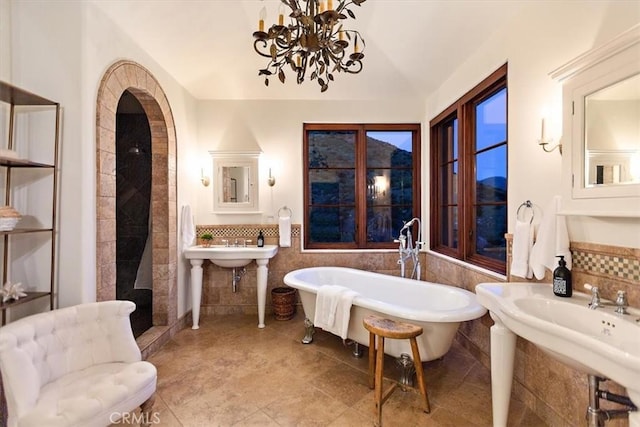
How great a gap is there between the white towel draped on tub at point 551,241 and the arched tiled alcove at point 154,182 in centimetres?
289

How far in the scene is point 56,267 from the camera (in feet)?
6.21

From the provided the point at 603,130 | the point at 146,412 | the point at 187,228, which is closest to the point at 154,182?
the point at 187,228

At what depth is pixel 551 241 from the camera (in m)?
1.67

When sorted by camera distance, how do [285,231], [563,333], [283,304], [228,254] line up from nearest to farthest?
[563,333], [228,254], [283,304], [285,231]

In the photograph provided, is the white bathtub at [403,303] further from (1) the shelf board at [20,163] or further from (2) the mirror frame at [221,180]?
(1) the shelf board at [20,163]

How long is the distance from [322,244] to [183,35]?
2.65m

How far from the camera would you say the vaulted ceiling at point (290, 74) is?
7.52 feet

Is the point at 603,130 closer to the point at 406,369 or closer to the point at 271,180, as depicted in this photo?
the point at 406,369

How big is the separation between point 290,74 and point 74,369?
126 inches

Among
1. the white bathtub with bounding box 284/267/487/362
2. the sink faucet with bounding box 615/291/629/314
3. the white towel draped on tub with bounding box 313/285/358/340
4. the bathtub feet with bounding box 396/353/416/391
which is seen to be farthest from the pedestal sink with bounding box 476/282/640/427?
the white towel draped on tub with bounding box 313/285/358/340

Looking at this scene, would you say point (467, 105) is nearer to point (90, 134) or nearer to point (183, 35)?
point (183, 35)

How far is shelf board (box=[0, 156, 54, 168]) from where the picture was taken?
63.1 inches

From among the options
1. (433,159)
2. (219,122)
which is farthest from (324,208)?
(219,122)

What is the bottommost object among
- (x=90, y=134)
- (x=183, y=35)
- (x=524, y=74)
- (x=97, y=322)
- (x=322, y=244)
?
(x=97, y=322)
